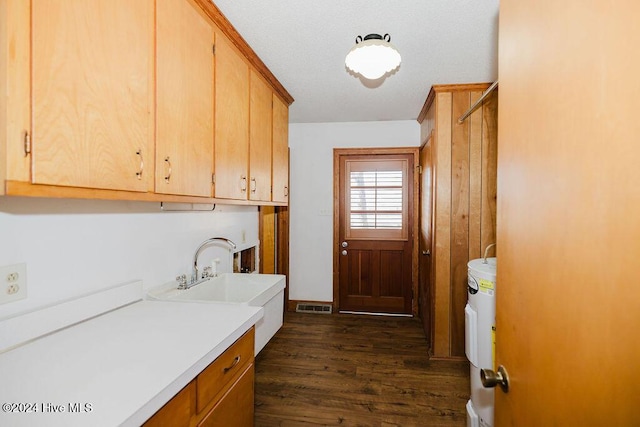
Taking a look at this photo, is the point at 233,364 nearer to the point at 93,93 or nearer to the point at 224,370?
the point at 224,370

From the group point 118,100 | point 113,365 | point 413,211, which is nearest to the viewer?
point 113,365

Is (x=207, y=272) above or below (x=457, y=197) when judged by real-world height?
below

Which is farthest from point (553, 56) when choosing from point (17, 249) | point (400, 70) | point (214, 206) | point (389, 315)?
point (389, 315)

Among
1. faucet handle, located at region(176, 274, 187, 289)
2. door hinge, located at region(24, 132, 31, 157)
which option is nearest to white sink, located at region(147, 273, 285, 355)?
faucet handle, located at region(176, 274, 187, 289)

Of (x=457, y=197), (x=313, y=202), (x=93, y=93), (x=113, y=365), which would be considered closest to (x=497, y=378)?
(x=113, y=365)

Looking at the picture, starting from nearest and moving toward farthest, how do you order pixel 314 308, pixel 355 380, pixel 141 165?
pixel 141 165
pixel 355 380
pixel 314 308

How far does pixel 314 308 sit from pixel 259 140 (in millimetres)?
2413

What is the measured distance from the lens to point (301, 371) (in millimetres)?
2527

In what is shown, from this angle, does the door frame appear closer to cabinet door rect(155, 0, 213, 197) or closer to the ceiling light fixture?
the ceiling light fixture

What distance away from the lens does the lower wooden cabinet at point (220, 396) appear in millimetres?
884

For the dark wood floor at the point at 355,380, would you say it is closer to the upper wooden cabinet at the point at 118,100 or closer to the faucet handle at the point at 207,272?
the faucet handle at the point at 207,272

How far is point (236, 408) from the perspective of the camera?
1.24 metres

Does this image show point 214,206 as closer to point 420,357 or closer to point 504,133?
point 504,133

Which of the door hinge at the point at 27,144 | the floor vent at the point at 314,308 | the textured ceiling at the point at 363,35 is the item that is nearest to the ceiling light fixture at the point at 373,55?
the textured ceiling at the point at 363,35
